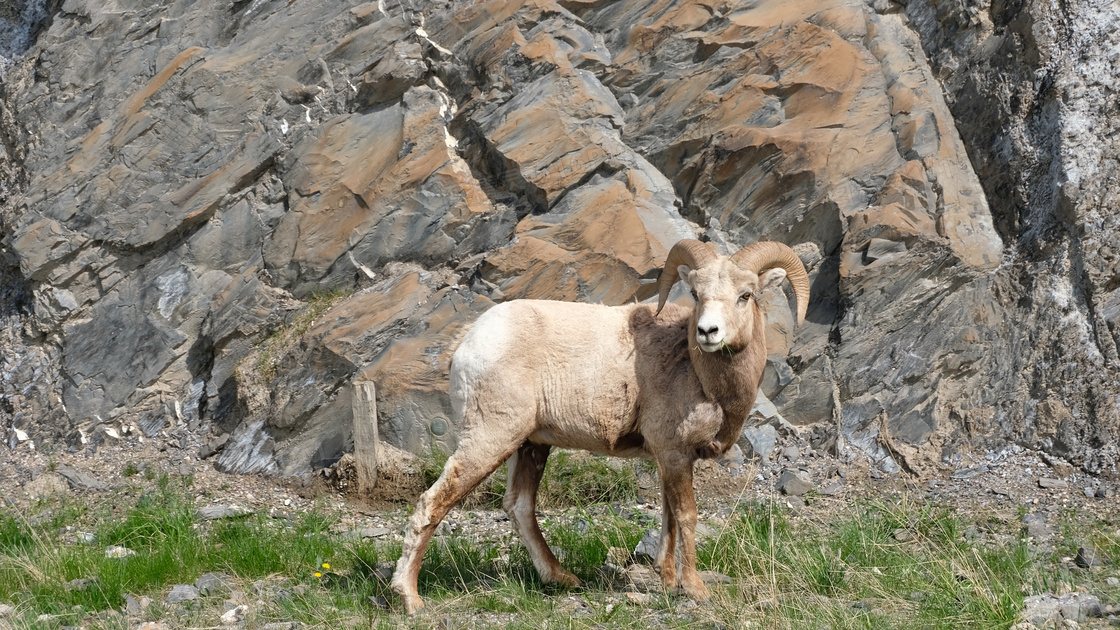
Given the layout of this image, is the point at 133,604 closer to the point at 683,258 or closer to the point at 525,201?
the point at 683,258

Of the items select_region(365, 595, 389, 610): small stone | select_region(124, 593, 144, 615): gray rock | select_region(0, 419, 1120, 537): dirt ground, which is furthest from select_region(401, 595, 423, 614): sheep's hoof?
select_region(0, 419, 1120, 537): dirt ground

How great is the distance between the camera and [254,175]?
488 inches

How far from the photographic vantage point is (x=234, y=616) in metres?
5.52

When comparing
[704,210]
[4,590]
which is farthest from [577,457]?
[4,590]

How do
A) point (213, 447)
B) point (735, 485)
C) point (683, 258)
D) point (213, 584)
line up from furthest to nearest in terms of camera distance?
point (213, 447)
point (735, 485)
point (683, 258)
point (213, 584)

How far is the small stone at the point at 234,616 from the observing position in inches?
214

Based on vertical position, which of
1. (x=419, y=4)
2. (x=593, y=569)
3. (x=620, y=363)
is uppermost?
(x=419, y=4)

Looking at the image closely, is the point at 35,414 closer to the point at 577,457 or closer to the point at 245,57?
the point at 245,57

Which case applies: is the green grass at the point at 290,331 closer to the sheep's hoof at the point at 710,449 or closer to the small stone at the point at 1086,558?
the sheep's hoof at the point at 710,449

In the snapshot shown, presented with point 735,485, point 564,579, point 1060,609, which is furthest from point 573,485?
point 1060,609

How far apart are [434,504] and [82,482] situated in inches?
249

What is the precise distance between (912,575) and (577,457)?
4.41 m

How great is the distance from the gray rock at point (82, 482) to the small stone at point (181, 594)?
468cm

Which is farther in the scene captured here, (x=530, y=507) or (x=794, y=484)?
(x=794, y=484)
